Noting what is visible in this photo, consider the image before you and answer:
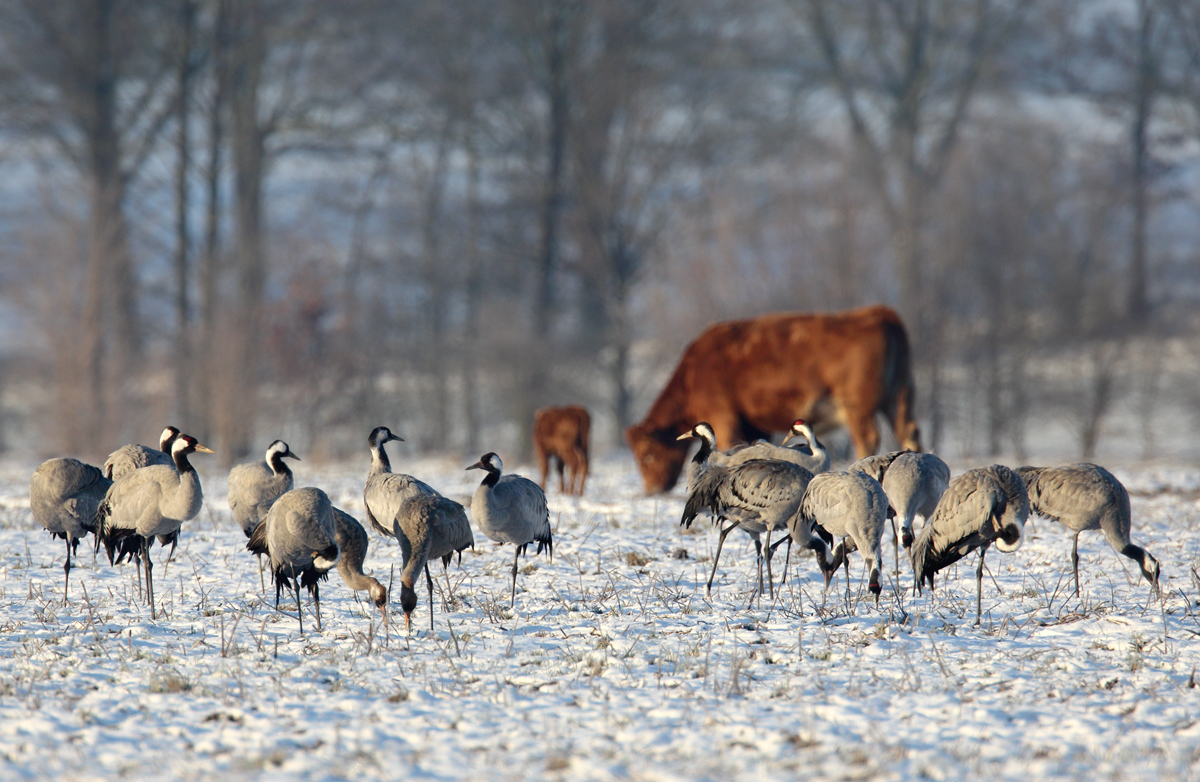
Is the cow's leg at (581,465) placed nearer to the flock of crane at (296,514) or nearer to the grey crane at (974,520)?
the flock of crane at (296,514)

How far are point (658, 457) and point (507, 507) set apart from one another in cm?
764

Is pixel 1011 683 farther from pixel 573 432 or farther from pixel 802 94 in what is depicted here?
pixel 802 94

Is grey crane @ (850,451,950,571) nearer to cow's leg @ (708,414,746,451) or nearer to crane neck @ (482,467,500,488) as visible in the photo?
crane neck @ (482,467,500,488)

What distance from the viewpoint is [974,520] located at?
7059 millimetres

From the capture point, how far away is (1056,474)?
7555 millimetres

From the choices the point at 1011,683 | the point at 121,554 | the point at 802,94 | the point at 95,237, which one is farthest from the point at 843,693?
the point at 802,94

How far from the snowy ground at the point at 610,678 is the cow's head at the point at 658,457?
5.89m

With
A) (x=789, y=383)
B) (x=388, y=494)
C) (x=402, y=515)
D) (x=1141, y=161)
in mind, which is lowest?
(x=402, y=515)

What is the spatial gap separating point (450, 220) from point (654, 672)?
2628cm

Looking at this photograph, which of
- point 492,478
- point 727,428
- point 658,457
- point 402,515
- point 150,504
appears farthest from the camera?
point 727,428

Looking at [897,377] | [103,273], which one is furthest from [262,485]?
[103,273]

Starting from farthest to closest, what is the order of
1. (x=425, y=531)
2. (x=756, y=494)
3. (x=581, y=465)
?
1. (x=581, y=465)
2. (x=756, y=494)
3. (x=425, y=531)

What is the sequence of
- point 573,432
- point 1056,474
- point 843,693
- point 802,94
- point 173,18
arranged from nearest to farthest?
point 843,693
point 1056,474
point 573,432
point 173,18
point 802,94

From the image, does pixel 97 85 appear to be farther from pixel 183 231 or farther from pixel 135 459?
pixel 135 459
